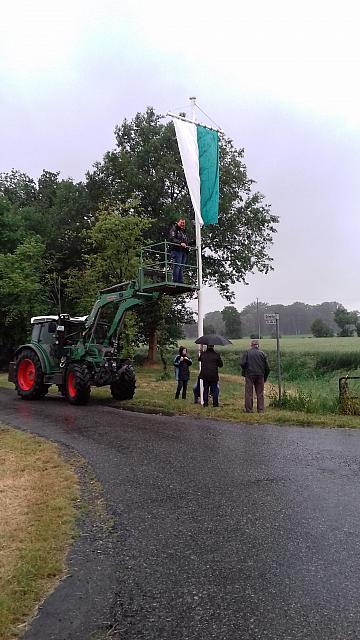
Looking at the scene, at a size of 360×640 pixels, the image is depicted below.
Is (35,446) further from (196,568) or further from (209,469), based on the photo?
(196,568)

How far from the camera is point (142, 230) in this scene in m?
27.4

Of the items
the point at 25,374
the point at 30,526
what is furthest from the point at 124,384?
the point at 30,526

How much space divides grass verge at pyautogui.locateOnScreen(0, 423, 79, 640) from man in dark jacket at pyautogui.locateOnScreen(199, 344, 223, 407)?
5.65 metres

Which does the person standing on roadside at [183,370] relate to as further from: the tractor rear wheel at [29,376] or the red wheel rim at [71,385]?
the tractor rear wheel at [29,376]

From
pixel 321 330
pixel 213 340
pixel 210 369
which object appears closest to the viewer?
pixel 213 340

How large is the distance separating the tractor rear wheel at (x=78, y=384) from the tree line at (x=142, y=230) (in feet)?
36.5

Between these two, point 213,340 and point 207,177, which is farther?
point 207,177

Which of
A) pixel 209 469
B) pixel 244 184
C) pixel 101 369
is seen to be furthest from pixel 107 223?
pixel 209 469

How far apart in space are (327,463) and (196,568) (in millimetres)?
3998

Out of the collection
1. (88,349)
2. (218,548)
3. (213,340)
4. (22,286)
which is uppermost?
(22,286)

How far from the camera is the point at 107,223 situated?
22.1 m

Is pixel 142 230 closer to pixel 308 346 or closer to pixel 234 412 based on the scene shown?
pixel 234 412

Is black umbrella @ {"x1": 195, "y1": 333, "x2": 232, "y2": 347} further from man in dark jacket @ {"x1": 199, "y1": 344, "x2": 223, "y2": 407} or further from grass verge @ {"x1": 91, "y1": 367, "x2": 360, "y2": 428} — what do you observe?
grass verge @ {"x1": 91, "y1": 367, "x2": 360, "y2": 428}

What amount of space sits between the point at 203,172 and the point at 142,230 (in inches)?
502
